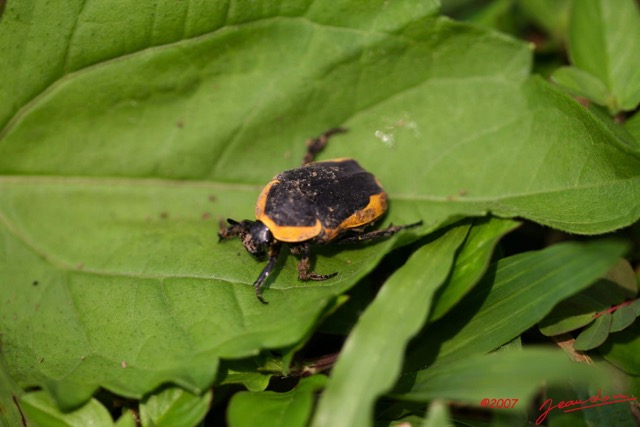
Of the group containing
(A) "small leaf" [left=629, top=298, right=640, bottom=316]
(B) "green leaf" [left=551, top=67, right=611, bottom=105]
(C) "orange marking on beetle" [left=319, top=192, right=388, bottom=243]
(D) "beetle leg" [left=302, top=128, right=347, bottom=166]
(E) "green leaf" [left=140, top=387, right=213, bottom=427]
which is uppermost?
(B) "green leaf" [left=551, top=67, right=611, bottom=105]

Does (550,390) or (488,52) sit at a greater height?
(488,52)

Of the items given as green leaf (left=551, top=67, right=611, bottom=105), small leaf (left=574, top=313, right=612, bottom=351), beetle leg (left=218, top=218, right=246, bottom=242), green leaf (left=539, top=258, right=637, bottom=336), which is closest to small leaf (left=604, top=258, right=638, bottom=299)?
green leaf (left=539, top=258, right=637, bottom=336)

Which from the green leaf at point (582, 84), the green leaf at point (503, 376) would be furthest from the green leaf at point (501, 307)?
the green leaf at point (582, 84)

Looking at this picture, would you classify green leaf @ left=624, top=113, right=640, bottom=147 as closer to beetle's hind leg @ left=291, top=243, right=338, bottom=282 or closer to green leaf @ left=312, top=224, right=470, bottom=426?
green leaf @ left=312, top=224, right=470, bottom=426

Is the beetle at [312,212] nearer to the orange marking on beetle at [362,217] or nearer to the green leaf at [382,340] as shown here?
the orange marking on beetle at [362,217]

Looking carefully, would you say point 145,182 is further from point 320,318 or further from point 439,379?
point 439,379

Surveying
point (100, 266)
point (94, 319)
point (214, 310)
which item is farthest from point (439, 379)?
point (100, 266)
